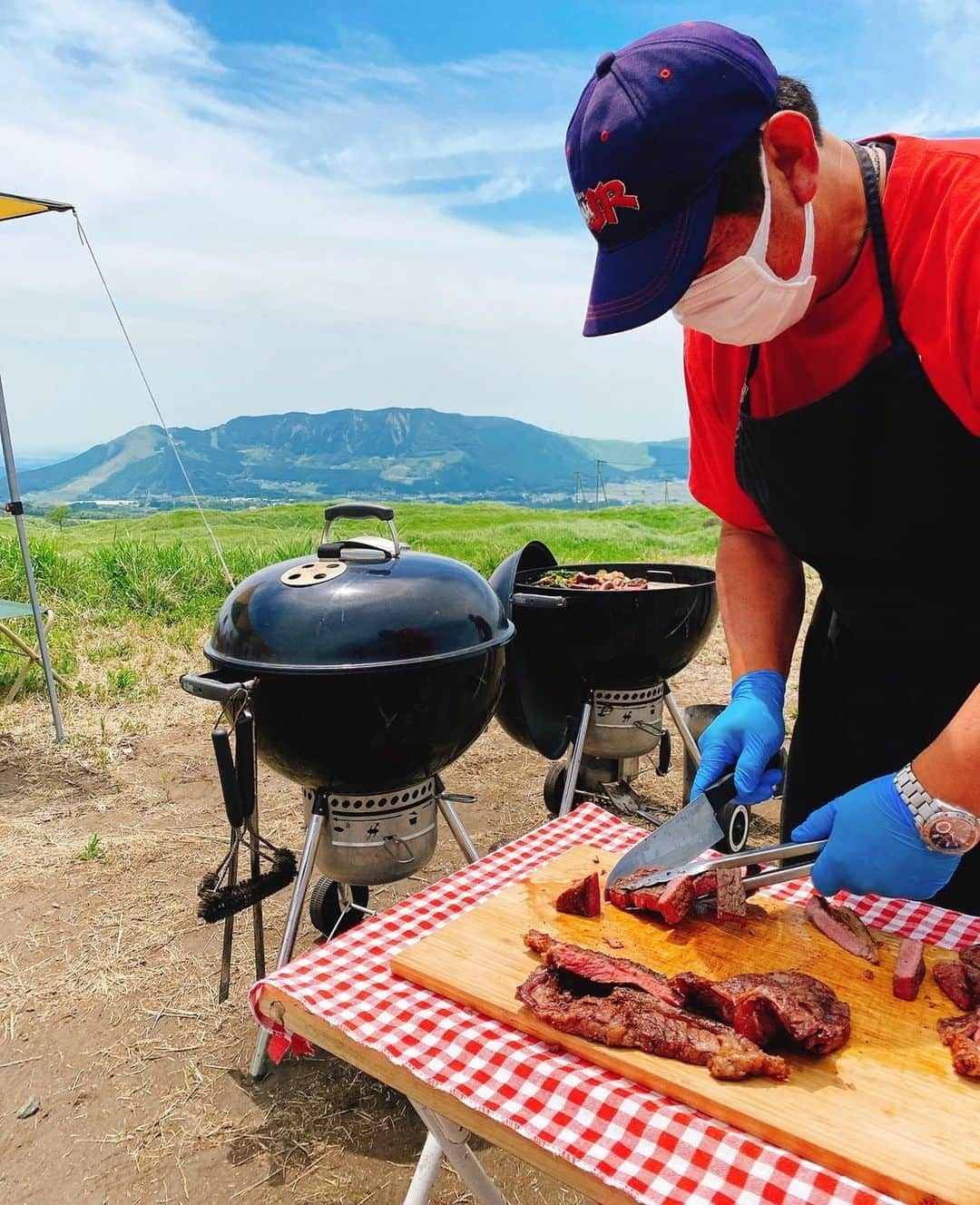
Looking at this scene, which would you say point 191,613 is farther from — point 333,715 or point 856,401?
point 856,401

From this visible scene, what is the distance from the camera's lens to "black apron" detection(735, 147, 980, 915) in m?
1.91

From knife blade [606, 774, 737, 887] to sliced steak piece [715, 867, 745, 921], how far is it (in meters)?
0.07

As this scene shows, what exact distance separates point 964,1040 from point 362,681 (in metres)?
1.75

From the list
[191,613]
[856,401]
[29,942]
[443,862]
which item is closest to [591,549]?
[191,613]

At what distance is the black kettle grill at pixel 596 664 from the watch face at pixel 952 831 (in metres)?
2.22

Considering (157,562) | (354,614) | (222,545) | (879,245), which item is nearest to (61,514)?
(222,545)

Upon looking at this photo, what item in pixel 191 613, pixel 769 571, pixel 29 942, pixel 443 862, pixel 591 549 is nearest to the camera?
pixel 769 571

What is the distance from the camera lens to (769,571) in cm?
252

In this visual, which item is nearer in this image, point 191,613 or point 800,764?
point 800,764

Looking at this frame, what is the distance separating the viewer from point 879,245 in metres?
1.89

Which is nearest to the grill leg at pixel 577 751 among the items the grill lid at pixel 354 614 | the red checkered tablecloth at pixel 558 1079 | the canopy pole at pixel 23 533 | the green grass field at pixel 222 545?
the grill lid at pixel 354 614

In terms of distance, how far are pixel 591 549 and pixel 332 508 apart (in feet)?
40.5

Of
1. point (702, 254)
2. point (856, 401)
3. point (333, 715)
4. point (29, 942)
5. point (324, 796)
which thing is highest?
point (702, 254)

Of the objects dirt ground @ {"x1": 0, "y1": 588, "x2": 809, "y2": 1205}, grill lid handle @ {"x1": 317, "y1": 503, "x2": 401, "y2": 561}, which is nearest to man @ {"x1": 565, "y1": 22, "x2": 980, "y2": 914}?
grill lid handle @ {"x1": 317, "y1": 503, "x2": 401, "y2": 561}
